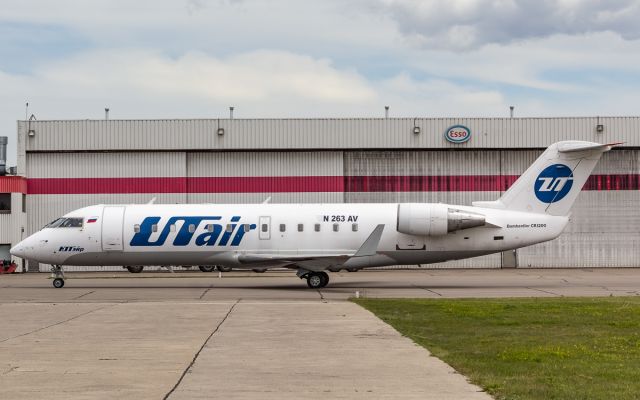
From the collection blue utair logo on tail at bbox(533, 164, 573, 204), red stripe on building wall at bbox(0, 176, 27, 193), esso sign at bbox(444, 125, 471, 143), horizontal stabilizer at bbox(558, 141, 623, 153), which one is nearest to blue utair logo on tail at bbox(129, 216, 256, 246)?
blue utair logo on tail at bbox(533, 164, 573, 204)

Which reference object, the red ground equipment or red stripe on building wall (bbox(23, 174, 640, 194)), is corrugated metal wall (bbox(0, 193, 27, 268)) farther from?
red stripe on building wall (bbox(23, 174, 640, 194))

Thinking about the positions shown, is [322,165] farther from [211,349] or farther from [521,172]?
[211,349]

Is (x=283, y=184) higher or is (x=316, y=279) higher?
(x=283, y=184)

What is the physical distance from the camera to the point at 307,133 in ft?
165

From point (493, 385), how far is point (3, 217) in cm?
4371

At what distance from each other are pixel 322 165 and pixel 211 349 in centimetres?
3688

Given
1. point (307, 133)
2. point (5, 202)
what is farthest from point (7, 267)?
point (307, 133)

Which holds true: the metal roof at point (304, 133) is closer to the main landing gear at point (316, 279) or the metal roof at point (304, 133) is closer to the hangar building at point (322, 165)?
the hangar building at point (322, 165)

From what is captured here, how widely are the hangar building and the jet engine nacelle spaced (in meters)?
17.7

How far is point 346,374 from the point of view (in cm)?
1149

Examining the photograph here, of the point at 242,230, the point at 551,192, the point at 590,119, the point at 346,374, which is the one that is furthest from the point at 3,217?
the point at 346,374

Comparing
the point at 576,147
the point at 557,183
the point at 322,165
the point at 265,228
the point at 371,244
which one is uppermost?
the point at 322,165

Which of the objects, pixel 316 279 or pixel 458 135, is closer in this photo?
pixel 316 279

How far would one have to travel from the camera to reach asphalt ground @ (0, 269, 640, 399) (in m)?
10.3
